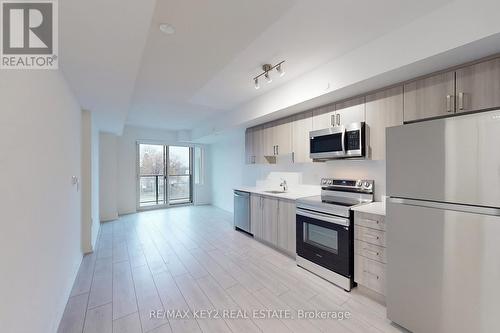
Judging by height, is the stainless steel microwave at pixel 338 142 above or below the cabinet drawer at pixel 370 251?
above

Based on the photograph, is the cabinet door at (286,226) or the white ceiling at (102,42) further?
the cabinet door at (286,226)

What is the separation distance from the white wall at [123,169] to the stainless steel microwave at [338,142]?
16.8 ft

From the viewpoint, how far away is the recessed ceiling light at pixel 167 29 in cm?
173

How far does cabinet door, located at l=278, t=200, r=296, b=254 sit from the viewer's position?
10.2 feet

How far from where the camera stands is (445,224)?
59.4 inches

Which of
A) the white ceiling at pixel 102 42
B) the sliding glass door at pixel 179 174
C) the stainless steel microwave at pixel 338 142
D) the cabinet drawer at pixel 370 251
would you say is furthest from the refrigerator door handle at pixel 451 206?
the sliding glass door at pixel 179 174

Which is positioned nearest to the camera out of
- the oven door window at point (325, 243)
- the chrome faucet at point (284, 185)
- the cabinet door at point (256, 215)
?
the oven door window at point (325, 243)

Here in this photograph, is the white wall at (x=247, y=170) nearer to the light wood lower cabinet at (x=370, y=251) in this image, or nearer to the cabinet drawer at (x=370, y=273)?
the light wood lower cabinet at (x=370, y=251)

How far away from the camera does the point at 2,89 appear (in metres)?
1.02

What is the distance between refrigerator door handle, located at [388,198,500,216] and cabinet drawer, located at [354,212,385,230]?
1.20ft

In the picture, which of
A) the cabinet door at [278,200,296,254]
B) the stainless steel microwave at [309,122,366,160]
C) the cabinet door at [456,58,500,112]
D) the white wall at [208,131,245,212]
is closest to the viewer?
the cabinet door at [456,58,500,112]

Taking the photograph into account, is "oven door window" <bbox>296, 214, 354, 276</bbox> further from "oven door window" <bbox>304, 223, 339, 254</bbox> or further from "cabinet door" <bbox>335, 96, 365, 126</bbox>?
"cabinet door" <bbox>335, 96, 365, 126</bbox>

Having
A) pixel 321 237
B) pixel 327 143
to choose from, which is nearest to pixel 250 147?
pixel 327 143
